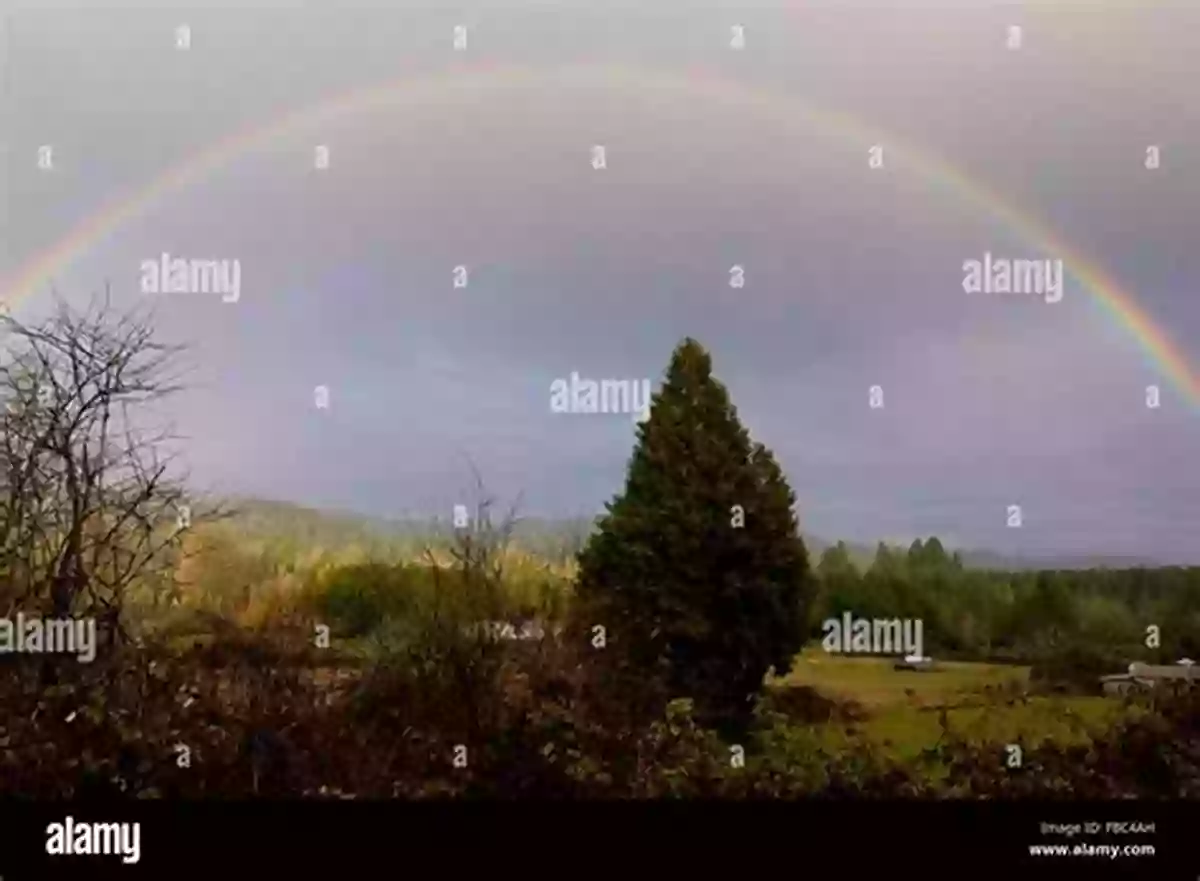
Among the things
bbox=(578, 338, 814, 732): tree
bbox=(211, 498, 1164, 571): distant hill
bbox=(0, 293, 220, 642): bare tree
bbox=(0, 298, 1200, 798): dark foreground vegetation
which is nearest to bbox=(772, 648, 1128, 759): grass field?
bbox=(0, 298, 1200, 798): dark foreground vegetation

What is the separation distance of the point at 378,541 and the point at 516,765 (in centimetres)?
78

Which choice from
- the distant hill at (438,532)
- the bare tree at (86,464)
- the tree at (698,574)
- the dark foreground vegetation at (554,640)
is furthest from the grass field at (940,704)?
the bare tree at (86,464)

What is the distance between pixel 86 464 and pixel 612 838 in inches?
75.1

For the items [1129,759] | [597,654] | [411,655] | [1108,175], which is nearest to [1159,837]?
[1129,759]

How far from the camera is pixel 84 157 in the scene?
3729 mm

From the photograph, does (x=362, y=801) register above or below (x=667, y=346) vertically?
below

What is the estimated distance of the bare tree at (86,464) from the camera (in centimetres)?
369

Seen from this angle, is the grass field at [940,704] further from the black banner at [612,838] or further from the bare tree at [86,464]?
the bare tree at [86,464]

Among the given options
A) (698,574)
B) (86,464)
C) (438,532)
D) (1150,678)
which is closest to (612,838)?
(698,574)

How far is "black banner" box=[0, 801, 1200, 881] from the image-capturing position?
11.9 feet

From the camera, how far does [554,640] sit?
12.1ft

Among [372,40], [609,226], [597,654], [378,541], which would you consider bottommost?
[597,654]

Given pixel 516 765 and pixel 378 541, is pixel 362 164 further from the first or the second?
pixel 516 765

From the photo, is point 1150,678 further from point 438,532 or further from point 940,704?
point 438,532
